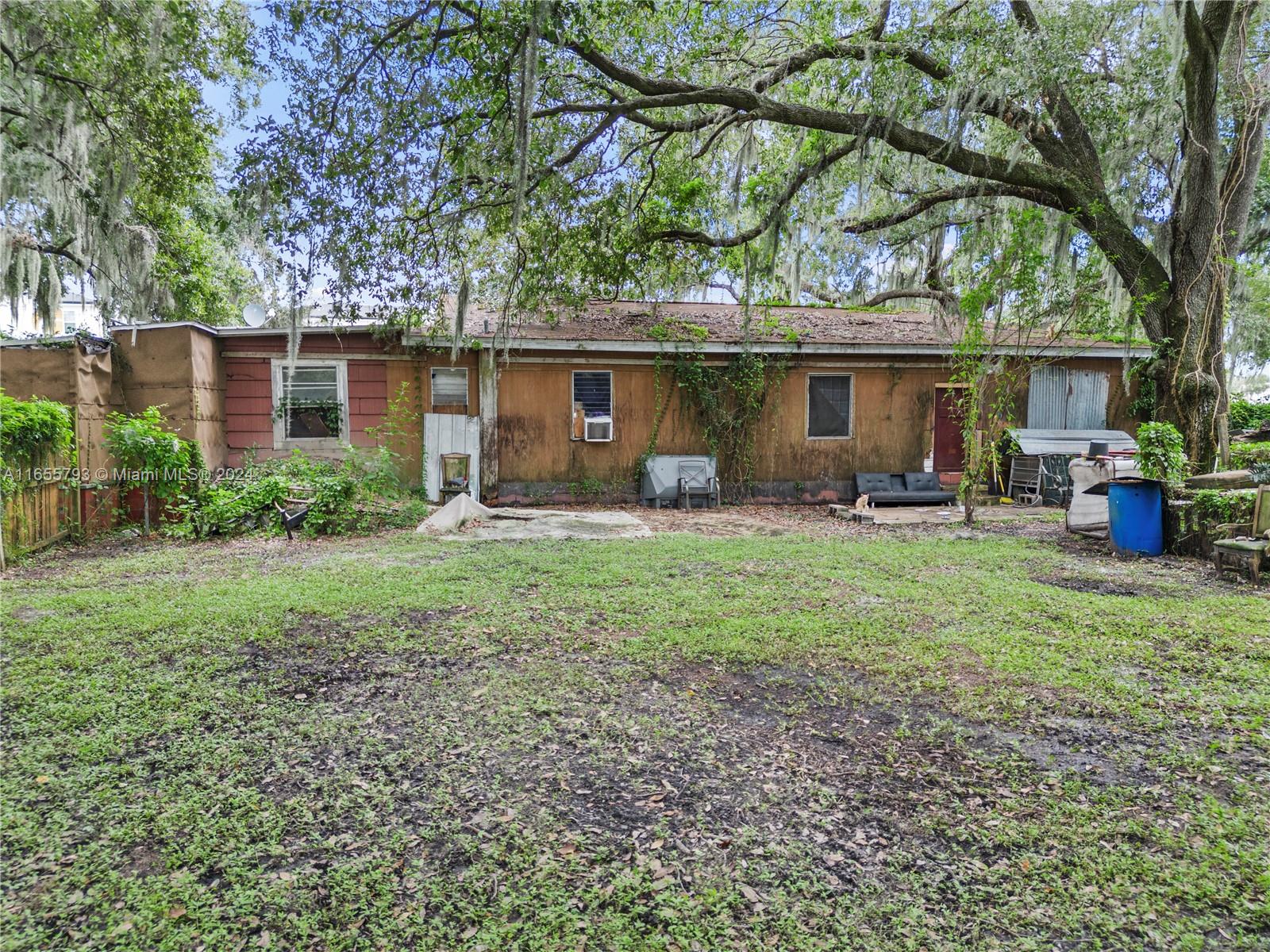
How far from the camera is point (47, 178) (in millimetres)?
9492

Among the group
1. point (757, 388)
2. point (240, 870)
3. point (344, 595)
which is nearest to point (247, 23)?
point (344, 595)

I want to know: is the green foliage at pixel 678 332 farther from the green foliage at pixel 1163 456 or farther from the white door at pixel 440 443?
the green foliage at pixel 1163 456

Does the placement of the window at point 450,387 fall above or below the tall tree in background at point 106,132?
below

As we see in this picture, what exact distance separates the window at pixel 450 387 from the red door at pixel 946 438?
339 inches

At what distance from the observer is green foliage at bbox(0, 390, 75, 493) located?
6348 millimetres

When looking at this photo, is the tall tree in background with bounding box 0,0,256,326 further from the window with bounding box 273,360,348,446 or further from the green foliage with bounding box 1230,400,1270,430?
the green foliage with bounding box 1230,400,1270,430

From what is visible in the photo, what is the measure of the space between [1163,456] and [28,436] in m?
11.7

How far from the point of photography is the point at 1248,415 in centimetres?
1762

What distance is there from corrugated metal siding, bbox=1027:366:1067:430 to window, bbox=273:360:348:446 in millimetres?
12361

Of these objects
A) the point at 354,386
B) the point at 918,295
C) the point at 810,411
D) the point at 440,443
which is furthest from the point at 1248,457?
the point at 354,386

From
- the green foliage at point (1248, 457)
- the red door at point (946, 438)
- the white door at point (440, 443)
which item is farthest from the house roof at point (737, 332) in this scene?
the green foliage at point (1248, 457)

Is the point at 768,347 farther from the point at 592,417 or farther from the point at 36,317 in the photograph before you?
the point at 36,317

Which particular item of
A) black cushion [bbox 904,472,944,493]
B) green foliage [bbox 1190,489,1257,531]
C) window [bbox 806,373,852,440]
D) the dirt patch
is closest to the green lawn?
the dirt patch

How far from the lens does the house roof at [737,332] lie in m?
11.2
